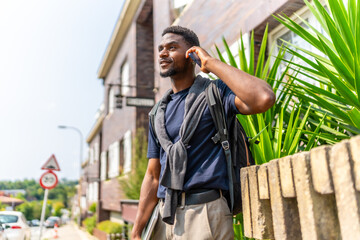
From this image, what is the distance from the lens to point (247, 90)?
5.27 feet

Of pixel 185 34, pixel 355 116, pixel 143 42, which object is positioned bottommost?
pixel 355 116

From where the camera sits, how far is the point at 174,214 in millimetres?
1778

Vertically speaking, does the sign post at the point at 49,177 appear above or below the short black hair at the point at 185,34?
below

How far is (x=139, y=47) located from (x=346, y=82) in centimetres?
1242

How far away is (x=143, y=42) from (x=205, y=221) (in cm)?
1329

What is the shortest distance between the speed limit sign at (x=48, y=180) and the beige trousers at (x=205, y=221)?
819 centimetres

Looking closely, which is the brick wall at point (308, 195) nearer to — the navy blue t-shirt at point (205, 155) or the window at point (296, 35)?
the navy blue t-shirt at point (205, 155)

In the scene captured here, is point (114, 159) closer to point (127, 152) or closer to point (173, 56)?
point (127, 152)

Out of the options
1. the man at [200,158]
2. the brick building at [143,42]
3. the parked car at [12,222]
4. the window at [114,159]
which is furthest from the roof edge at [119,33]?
the man at [200,158]

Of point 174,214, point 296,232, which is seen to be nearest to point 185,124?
point 174,214

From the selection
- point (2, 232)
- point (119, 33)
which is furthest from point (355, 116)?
point (119, 33)

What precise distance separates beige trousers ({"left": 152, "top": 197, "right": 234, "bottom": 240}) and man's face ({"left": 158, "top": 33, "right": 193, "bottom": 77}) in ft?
2.56

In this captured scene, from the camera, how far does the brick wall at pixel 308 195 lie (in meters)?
0.99

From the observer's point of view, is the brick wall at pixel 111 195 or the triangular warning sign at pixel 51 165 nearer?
the triangular warning sign at pixel 51 165
